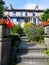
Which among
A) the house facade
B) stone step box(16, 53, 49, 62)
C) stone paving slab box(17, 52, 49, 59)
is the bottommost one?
stone step box(16, 53, 49, 62)

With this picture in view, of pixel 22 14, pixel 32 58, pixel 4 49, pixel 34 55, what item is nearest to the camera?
pixel 4 49

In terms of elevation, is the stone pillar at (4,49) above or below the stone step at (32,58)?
above

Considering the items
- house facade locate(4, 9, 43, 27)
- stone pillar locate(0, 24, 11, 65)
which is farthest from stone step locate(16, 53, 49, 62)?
house facade locate(4, 9, 43, 27)

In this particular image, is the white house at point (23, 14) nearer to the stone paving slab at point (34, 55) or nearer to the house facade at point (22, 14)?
the house facade at point (22, 14)

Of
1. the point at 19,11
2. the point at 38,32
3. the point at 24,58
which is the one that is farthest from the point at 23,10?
the point at 24,58

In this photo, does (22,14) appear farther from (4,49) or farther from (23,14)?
(4,49)

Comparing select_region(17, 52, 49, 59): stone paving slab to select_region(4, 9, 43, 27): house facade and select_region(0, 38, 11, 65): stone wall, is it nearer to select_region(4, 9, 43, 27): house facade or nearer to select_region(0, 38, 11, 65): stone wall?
select_region(0, 38, 11, 65): stone wall

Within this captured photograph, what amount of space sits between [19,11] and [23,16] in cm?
169

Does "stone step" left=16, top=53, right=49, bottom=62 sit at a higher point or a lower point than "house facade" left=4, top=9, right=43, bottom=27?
lower

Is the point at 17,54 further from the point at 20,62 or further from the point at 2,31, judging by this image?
the point at 2,31

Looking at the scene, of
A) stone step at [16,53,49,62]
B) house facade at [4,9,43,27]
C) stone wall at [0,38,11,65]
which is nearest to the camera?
stone wall at [0,38,11,65]

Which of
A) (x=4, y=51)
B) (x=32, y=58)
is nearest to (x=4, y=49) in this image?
(x=4, y=51)

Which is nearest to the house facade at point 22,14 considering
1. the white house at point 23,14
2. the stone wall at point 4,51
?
the white house at point 23,14

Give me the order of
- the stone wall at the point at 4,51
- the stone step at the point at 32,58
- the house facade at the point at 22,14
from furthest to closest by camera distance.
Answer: the house facade at the point at 22,14 → the stone step at the point at 32,58 → the stone wall at the point at 4,51
